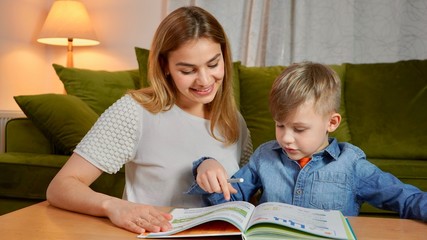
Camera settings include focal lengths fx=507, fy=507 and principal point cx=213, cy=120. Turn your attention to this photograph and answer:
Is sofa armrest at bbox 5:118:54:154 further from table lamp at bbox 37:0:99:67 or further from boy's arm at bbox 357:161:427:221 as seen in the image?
boy's arm at bbox 357:161:427:221

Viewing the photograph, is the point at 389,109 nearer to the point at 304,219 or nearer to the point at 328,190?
the point at 328,190

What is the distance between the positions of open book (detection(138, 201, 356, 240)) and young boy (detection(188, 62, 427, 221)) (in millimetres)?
233

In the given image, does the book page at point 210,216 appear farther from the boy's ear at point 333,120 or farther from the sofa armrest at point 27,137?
the sofa armrest at point 27,137

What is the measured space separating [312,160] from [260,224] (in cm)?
42

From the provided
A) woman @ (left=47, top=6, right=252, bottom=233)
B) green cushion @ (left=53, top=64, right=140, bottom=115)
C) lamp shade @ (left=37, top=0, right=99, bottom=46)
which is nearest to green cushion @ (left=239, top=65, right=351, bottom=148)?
green cushion @ (left=53, top=64, right=140, bottom=115)

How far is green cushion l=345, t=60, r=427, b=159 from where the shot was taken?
8.00 ft

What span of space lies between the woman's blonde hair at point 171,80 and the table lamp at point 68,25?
209 centimetres

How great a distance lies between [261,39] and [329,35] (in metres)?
0.44

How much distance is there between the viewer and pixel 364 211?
208 centimetres

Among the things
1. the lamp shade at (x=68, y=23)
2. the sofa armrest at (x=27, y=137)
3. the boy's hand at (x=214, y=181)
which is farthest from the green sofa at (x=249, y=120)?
the boy's hand at (x=214, y=181)

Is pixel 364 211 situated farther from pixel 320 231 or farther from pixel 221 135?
pixel 320 231

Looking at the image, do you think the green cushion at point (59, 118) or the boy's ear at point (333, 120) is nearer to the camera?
the boy's ear at point (333, 120)

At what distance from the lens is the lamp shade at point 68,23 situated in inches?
128

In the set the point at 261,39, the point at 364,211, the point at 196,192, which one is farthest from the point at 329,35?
the point at 196,192
